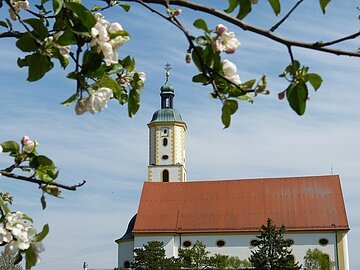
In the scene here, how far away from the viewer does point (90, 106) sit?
6.24 ft

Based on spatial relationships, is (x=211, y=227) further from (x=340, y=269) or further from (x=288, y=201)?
(x=340, y=269)

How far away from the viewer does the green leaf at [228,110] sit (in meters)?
1.97

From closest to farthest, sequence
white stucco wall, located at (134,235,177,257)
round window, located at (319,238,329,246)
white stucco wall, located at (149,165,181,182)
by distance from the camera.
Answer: round window, located at (319,238,329,246)
white stucco wall, located at (134,235,177,257)
white stucco wall, located at (149,165,181,182)

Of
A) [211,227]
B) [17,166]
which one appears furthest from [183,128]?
[17,166]

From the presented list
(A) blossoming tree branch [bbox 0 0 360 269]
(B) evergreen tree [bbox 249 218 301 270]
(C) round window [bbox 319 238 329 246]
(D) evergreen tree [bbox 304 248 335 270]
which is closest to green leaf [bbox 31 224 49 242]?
(A) blossoming tree branch [bbox 0 0 360 269]

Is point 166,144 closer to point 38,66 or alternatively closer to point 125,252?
point 125,252

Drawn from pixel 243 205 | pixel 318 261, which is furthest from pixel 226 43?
pixel 243 205

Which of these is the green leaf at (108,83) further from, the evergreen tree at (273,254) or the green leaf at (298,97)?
the evergreen tree at (273,254)

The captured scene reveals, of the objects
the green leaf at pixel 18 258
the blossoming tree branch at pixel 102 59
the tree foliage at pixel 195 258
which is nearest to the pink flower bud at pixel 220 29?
the blossoming tree branch at pixel 102 59

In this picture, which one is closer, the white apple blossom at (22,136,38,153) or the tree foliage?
the white apple blossom at (22,136,38,153)

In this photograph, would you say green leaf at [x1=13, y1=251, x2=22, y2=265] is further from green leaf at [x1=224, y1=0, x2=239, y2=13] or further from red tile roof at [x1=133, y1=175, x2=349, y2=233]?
red tile roof at [x1=133, y1=175, x2=349, y2=233]

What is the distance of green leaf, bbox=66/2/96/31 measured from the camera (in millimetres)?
1891

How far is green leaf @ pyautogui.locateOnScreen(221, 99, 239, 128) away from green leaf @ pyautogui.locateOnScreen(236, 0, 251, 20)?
0.83 ft

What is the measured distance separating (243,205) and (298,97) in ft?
116
